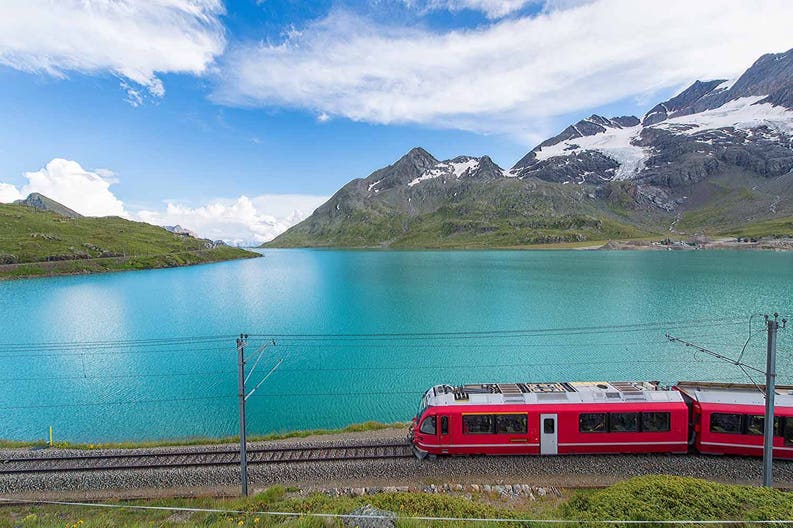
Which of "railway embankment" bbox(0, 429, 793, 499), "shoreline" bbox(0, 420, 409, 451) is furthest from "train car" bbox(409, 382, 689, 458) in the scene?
"shoreline" bbox(0, 420, 409, 451)

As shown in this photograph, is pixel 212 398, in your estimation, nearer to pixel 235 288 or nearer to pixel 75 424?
pixel 75 424

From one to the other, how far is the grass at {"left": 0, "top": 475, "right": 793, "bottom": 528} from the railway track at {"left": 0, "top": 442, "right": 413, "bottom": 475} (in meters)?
3.35

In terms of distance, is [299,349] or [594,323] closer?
[299,349]

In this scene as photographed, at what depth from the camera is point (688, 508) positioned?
41.9 ft

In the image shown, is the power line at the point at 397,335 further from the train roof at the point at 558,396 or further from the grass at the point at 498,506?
the grass at the point at 498,506

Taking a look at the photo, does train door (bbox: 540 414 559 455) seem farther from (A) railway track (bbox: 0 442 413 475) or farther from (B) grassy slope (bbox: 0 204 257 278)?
(B) grassy slope (bbox: 0 204 257 278)

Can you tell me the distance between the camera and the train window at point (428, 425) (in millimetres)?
21172

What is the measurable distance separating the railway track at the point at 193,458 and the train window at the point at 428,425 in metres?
2.12

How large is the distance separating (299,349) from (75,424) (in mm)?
23532

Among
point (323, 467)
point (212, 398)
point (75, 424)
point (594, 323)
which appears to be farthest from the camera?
point (594, 323)

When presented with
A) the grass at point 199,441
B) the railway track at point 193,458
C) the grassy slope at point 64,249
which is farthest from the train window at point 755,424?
the grassy slope at point 64,249

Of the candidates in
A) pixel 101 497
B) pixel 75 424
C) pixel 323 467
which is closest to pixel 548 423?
pixel 323 467

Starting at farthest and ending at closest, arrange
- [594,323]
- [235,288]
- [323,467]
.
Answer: [235,288]
[594,323]
[323,467]

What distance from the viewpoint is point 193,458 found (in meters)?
22.9
